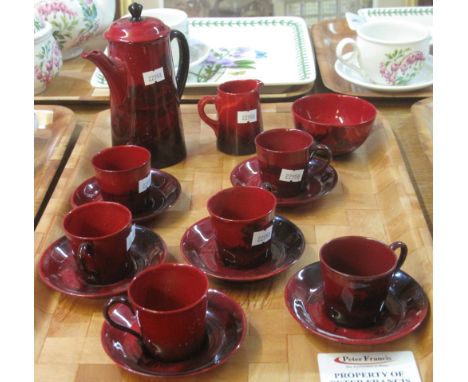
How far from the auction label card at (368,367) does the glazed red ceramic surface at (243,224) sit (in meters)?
0.15

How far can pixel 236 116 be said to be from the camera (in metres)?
1.03

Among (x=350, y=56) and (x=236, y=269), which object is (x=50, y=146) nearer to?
(x=236, y=269)

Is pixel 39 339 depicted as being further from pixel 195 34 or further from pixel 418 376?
pixel 195 34

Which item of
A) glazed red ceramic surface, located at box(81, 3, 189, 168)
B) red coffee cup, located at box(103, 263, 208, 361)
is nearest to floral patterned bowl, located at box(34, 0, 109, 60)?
glazed red ceramic surface, located at box(81, 3, 189, 168)

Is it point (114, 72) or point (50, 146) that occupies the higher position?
point (114, 72)

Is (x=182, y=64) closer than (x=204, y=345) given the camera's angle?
No

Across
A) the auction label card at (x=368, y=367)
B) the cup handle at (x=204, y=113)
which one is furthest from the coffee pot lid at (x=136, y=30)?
the auction label card at (x=368, y=367)

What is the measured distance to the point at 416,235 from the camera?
0.81 metres

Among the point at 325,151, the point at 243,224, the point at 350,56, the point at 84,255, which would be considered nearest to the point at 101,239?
the point at 84,255

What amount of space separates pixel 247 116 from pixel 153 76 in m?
0.17

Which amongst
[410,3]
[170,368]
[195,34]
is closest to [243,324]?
[170,368]

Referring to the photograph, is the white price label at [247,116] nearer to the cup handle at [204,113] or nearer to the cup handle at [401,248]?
the cup handle at [204,113]

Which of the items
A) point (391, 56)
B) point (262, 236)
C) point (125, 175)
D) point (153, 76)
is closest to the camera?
point (262, 236)

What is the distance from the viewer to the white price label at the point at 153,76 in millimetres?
953
